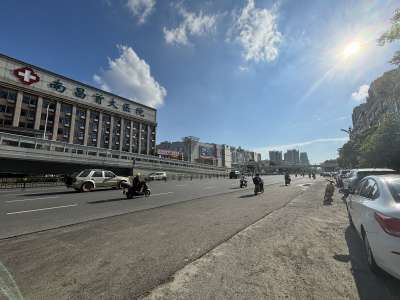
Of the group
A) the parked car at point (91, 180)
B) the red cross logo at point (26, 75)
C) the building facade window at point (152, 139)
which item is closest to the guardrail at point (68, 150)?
the parked car at point (91, 180)

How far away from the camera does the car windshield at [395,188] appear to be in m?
3.62

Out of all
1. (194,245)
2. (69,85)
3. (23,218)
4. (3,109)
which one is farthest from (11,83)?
(194,245)

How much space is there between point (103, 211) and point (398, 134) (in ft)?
72.8

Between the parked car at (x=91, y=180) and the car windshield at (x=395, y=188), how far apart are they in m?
16.2

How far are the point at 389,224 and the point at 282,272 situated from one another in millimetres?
1734

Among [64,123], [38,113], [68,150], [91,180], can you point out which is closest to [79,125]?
[64,123]

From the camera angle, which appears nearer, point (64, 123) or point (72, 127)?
point (64, 123)

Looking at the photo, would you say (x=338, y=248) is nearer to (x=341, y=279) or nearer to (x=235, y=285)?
(x=341, y=279)

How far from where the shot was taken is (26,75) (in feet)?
194

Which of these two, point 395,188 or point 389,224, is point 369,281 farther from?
point 395,188

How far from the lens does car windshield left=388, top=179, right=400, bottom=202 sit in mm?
3620

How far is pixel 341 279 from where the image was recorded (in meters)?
3.60

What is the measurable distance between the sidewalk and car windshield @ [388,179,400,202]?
126 cm

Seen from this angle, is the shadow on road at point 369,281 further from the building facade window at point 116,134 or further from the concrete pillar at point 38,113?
the building facade window at point 116,134
